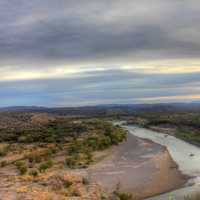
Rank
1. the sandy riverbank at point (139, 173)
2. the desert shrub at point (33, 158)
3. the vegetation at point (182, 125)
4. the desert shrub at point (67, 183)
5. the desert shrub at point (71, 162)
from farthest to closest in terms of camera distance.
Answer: the vegetation at point (182, 125) → the desert shrub at point (33, 158) → the desert shrub at point (71, 162) → the sandy riverbank at point (139, 173) → the desert shrub at point (67, 183)

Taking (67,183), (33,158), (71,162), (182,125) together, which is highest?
(67,183)

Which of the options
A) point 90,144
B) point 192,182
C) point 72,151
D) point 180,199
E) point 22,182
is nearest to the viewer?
point 180,199

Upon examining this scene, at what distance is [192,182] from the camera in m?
23.3

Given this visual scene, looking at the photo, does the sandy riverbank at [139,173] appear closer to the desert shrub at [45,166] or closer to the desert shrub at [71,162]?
the desert shrub at [71,162]

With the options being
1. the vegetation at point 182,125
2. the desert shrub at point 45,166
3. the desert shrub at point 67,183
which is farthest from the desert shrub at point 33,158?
the vegetation at point 182,125

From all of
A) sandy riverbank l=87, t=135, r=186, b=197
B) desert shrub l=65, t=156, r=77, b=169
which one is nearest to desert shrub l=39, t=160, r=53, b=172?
desert shrub l=65, t=156, r=77, b=169

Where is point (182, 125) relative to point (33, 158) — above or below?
below

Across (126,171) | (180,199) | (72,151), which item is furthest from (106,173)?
(72,151)

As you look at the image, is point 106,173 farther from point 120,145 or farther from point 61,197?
point 120,145

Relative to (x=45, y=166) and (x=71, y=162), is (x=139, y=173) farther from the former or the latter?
(x=45, y=166)

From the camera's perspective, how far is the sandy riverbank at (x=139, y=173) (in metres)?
22.0

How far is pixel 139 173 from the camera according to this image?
26391 millimetres

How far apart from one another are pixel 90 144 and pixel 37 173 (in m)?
18.4

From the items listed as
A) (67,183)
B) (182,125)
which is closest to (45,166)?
(67,183)
